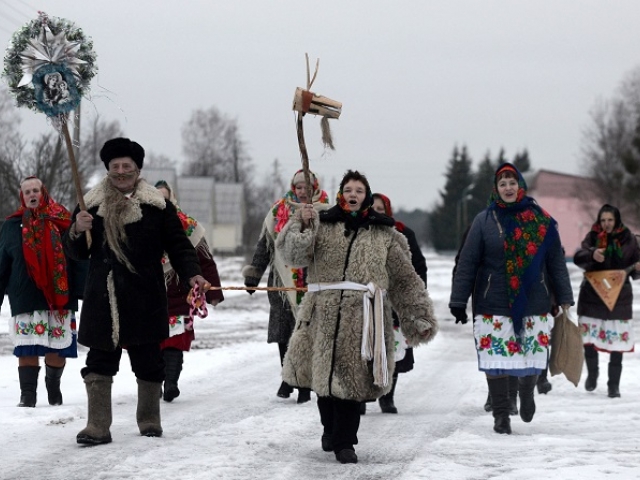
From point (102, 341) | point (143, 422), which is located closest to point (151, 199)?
point (102, 341)

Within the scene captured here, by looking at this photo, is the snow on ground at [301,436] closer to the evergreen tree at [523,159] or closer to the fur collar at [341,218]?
the fur collar at [341,218]

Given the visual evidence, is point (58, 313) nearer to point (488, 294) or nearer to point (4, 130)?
point (488, 294)

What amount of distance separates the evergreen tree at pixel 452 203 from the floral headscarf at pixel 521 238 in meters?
94.5

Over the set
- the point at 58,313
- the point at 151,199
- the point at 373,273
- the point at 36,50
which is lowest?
the point at 58,313

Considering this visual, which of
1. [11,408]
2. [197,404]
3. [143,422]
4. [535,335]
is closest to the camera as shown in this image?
[143,422]

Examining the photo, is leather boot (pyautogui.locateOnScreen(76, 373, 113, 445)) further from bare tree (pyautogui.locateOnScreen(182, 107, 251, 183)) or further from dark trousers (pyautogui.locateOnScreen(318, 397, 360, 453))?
bare tree (pyautogui.locateOnScreen(182, 107, 251, 183))

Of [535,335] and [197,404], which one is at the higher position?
[535,335]

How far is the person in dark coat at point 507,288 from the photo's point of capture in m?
7.53

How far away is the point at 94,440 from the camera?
6508 millimetres

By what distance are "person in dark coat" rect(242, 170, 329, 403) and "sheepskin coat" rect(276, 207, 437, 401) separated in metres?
2.23

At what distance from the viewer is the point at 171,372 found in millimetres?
9258

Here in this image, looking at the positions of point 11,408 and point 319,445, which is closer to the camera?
point 319,445

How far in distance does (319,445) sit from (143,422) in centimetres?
118

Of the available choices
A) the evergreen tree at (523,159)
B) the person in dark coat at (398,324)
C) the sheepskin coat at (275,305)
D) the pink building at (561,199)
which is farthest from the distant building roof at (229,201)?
the person in dark coat at (398,324)
